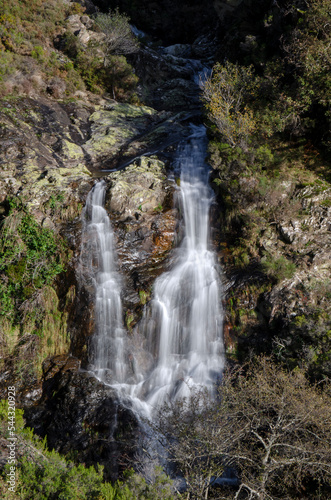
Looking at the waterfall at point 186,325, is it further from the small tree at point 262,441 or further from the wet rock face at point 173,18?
the wet rock face at point 173,18

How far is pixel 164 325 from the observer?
1334cm

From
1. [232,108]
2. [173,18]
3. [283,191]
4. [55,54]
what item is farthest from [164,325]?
[173,18]

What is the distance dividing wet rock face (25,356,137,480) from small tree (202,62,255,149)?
12.3 meters

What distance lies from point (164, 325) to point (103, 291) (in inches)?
119

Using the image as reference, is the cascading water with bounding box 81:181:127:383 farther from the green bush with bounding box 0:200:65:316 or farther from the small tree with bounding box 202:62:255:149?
the small tree with bounding box 202:62:255:149

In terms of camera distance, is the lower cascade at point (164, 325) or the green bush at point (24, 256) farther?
the green bush at point (24, 256)

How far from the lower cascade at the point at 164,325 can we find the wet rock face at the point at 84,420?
2.36ft

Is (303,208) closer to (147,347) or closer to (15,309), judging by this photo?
(147,347)

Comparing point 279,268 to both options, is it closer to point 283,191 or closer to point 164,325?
point 283,191

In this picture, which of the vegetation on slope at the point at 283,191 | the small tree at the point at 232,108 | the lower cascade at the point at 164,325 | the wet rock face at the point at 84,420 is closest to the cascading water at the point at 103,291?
the lower cascade at the point at 164,325

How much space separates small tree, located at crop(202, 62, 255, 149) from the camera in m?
14.7

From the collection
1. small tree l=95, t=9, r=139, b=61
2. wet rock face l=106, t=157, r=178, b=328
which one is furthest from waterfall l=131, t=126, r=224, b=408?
small tree l=95, t=9, r=139, b=61

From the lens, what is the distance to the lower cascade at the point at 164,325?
12.5 metres

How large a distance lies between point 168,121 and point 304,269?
49.6 feet
